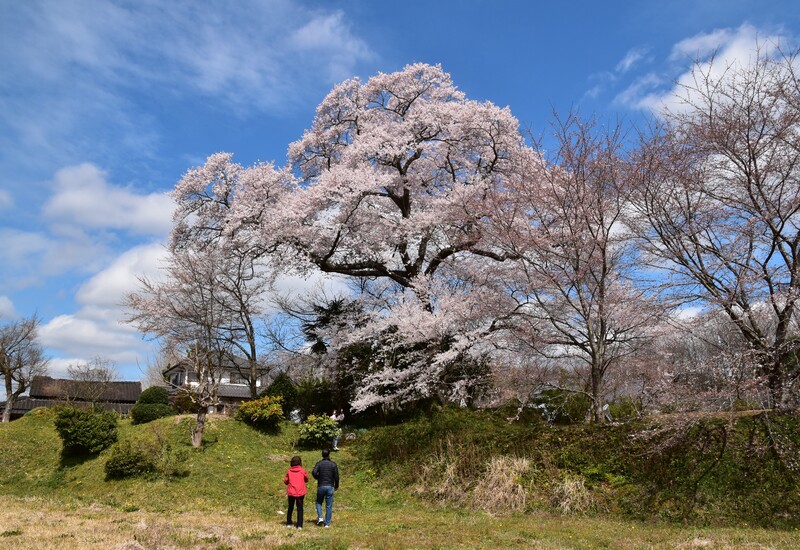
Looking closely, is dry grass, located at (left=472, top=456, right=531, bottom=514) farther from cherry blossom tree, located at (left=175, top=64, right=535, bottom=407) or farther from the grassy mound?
cherry blossom tree, located at (left=175, top=64, right=535, bottom=407)

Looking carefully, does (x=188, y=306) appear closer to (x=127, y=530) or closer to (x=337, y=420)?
(x=337, y=420)

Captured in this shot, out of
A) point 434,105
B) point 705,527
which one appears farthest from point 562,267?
point 434,105

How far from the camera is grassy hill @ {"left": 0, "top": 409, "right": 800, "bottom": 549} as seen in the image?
7.89m

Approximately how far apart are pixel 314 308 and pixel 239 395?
94.2ft

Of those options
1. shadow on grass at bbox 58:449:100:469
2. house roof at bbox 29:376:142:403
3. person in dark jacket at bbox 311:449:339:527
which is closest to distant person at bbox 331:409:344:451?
shadow on grass at bbox 58:449:100:469

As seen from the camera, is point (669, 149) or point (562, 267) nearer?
point (669, 149)

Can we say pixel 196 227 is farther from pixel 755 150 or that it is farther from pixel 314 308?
pixel 755 150

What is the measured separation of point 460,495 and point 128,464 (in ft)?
26.6

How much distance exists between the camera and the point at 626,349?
1490cm

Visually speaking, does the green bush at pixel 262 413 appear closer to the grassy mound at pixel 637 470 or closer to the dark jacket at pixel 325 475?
the grassy mound at pixel 637 470

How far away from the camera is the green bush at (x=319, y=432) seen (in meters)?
17.3

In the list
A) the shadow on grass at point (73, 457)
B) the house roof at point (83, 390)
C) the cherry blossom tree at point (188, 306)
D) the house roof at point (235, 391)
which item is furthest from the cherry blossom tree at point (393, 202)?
the house roof at point (235, 391)

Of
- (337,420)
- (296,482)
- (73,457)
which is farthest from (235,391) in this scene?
(296,482)

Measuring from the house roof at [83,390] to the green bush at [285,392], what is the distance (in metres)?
14.7
